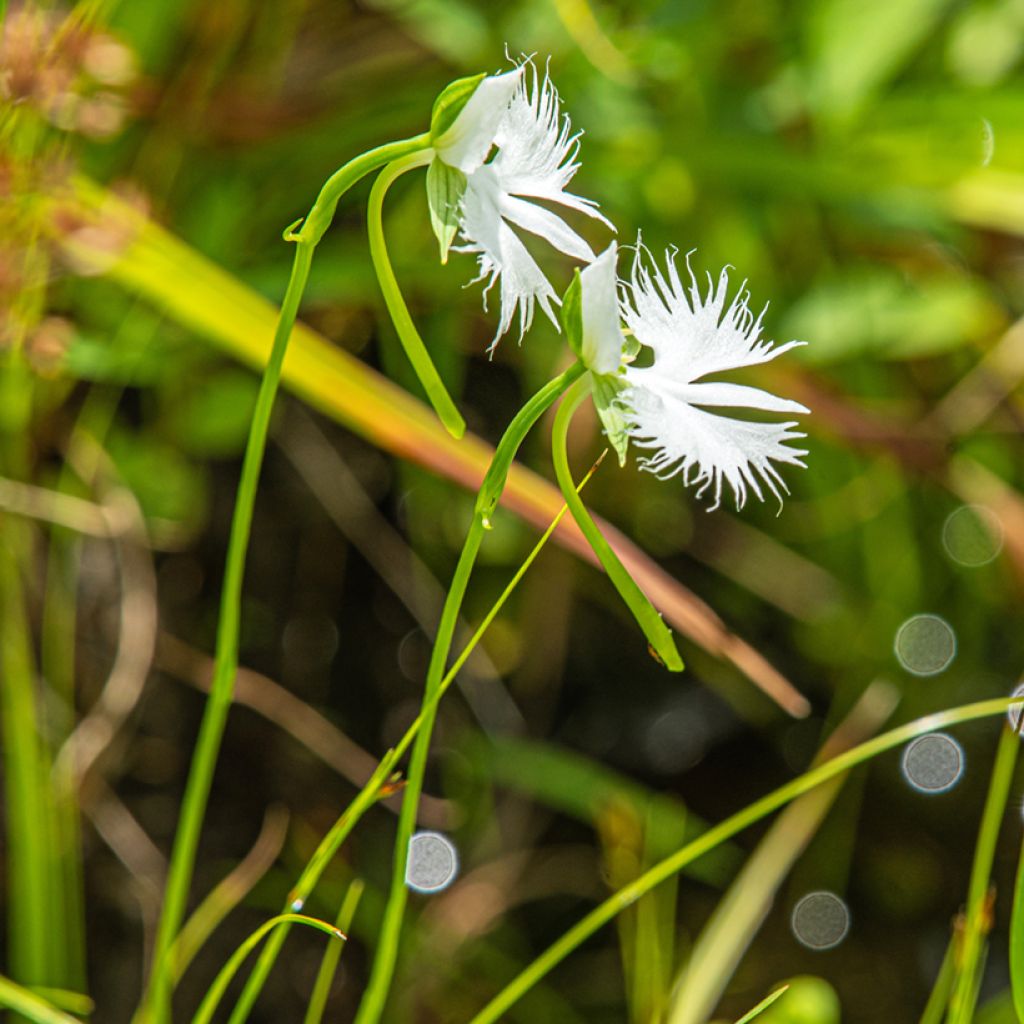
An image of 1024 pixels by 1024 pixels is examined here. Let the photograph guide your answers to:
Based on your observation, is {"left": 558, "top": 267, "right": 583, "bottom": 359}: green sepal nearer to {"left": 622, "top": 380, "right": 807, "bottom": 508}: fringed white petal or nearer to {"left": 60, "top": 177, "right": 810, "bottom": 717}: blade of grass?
{"left": 622, "top": 380, "right": 807, "bottom": 508}: fringed white petal

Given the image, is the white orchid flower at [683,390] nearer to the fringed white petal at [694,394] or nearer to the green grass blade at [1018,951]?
the fringed white petal at [694,394]

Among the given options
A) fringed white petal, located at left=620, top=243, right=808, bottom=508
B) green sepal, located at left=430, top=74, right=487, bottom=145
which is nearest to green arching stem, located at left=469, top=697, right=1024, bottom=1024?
fringed white petal, located at left=620, top=243, right=808, bottom=508

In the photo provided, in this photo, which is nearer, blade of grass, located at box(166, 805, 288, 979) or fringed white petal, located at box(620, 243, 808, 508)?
fringed white petal, located at box(620, 243, 808, 508)

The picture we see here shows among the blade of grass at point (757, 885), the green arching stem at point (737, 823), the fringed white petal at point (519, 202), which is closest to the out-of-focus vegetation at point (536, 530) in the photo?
the blade of grass at point (757, 885)

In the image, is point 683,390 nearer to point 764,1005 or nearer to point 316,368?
point 764,1005

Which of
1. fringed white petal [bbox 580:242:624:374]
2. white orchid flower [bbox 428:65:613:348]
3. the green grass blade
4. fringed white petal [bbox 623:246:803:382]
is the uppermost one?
white orchid flower [bbox 428:65:613:348]

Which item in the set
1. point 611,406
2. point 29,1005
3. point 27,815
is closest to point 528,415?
point 611,406

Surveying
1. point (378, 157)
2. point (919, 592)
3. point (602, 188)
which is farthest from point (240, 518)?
point (919, 592)

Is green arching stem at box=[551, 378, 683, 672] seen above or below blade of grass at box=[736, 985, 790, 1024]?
above
